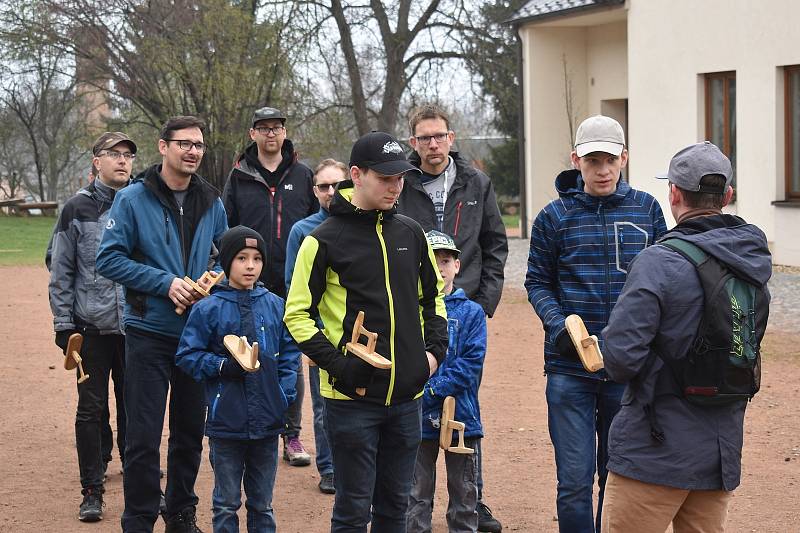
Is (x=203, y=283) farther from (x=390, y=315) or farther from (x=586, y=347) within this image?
(x=586, y=347)

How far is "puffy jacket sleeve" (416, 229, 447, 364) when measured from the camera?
4738 mm

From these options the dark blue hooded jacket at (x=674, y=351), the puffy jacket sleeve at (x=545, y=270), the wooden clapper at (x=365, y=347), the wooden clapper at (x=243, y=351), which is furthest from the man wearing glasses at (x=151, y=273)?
the dark blue hooded jacket at (x=674, y=351)

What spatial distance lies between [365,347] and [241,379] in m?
1.19

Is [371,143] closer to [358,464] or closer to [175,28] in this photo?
[358,464]

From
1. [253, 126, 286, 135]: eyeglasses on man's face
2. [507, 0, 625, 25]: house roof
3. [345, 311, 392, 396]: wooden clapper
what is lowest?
[345, 311, 392, 396]: wooden clapper

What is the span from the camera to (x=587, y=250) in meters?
4.94

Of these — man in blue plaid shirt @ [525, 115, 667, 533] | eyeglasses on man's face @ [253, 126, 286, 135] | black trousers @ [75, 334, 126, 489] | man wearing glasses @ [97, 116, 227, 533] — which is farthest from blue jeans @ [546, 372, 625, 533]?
eyeglasses on man's face @ [253, 126, 286, 135]

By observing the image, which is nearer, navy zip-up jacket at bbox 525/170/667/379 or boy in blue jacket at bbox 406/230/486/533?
navy zip-up jacket at bbox 525/170/667/379

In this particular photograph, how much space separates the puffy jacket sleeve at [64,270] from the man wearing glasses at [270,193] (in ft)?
3.45

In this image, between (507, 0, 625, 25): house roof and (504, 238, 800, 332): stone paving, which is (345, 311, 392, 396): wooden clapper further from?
(507, 0, 625, 25): house roof

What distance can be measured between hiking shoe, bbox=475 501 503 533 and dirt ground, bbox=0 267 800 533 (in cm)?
9

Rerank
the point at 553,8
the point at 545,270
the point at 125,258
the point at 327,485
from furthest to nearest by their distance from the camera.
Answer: the point at 553,8, the point at 327,485, the point at 125,258, the point at 545,270

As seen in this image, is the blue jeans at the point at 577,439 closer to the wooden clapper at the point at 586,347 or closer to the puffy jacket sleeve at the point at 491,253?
the wooden clapper at the point at 586,347

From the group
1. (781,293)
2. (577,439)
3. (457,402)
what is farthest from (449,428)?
(781,293)
